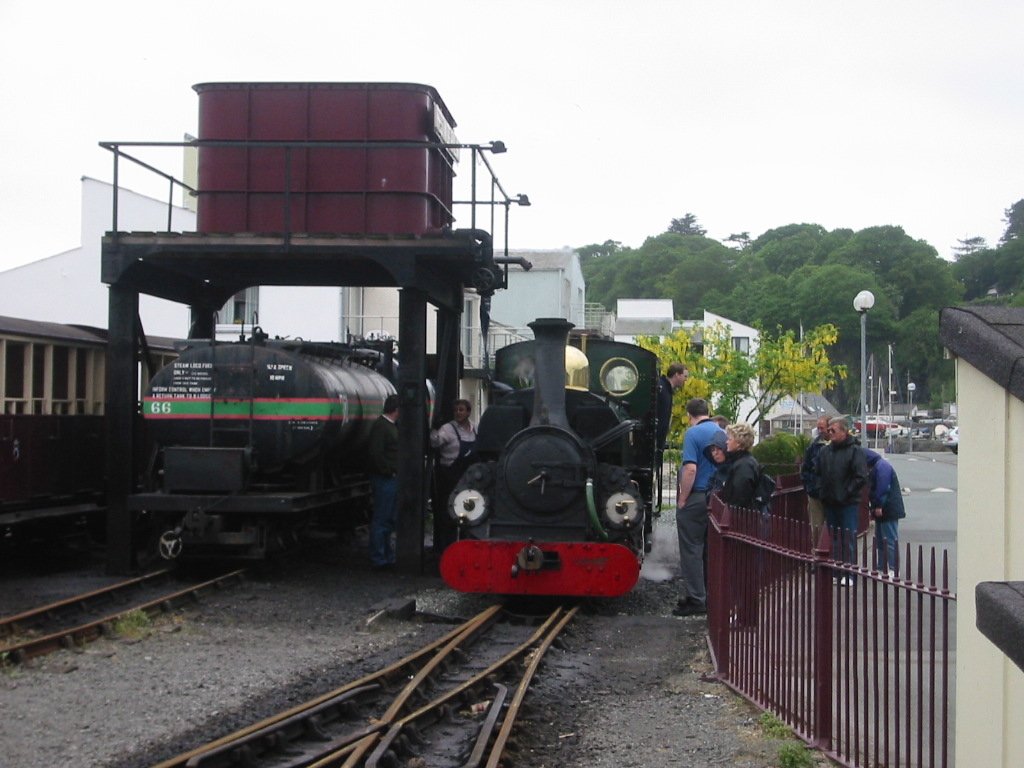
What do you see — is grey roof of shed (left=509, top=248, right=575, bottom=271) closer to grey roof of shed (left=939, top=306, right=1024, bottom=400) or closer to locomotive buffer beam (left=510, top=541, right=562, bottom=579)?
locomotive buffer beam (left=510, top=541, right=562, bottom=579)

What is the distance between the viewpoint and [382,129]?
45.5 feet

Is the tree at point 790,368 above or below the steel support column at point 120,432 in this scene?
above

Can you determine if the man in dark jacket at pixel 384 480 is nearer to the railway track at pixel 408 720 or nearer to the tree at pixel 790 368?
the railway track at pixel 408 720

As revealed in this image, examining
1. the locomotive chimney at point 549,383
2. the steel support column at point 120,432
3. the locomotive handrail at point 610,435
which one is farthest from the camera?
the steel support column at point 120,432

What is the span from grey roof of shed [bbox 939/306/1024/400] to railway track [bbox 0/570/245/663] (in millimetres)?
6836

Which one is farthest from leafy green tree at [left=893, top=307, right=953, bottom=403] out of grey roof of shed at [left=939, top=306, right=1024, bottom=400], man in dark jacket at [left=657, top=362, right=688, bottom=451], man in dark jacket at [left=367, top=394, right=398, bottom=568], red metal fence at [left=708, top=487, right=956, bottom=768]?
grey roof of shed at [left=939, top=306, right=1024, bottom=400]

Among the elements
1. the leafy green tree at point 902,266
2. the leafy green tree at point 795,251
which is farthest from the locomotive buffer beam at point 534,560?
the leafy green tree at point 795,251

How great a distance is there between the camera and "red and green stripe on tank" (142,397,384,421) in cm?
1315

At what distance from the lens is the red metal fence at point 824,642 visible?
216 inches

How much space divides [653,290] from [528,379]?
111558mm

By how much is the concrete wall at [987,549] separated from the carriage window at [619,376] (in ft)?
29.3

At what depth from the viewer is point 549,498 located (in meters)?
11.4

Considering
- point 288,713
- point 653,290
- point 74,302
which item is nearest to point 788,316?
point 653,290

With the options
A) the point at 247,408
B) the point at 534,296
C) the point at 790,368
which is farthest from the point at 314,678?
the point at 534,296
